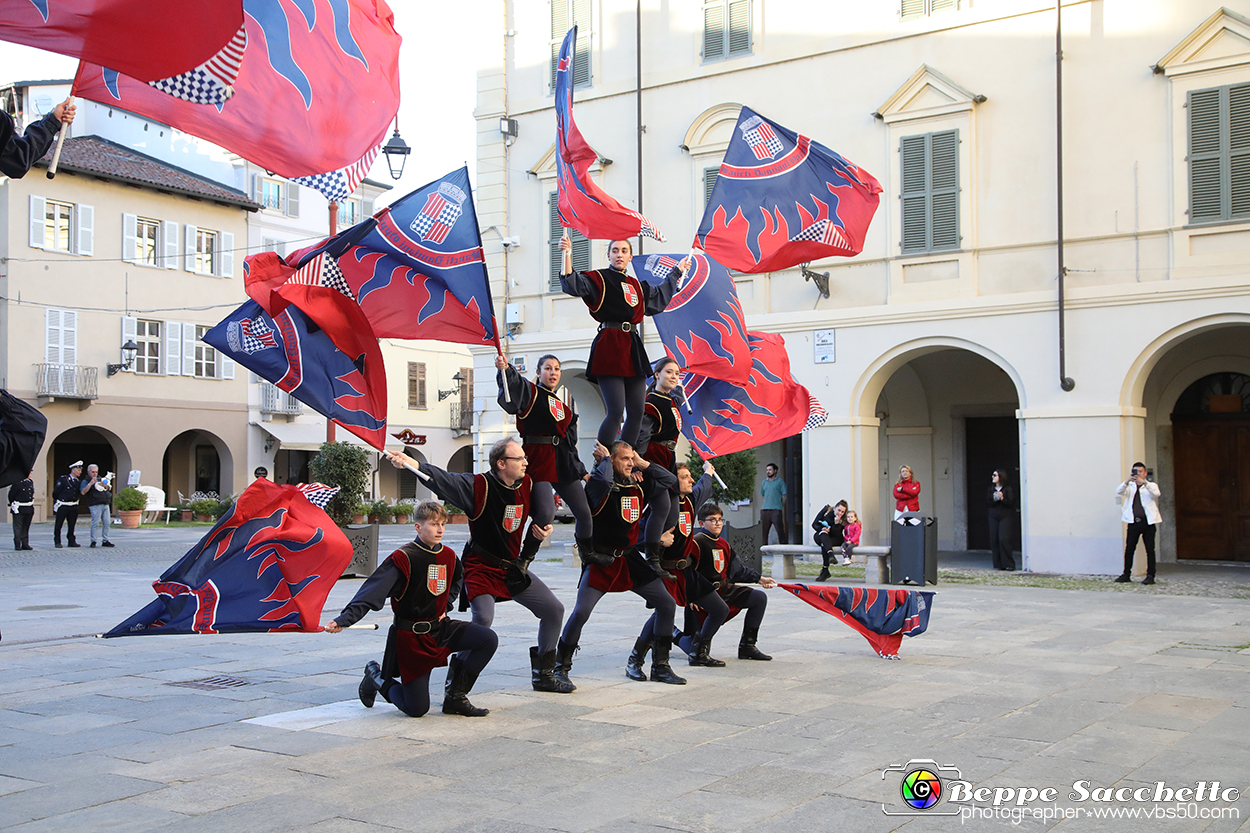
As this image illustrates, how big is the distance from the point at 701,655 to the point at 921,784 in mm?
4017

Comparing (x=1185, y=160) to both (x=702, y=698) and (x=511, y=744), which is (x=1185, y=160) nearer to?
(x=702, y=698)

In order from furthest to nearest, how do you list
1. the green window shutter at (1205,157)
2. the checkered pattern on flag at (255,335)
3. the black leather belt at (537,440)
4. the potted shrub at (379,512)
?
1. the potted shrub at (379,512)
2. the green window shutter at (1205,157)
3. the black leather belt at (537,440)
4. the checkered pattern on flag at (255,335)

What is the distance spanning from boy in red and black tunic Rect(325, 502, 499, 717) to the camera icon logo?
8.64 ft

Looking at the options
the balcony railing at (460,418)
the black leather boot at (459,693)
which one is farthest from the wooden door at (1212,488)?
the balcony railing at (460,418)

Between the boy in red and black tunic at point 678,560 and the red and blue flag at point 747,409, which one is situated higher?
the red and blue flag at point 747,409

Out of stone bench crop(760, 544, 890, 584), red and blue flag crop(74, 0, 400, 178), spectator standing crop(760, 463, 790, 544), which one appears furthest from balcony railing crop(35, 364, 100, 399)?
red and blue flag crop(74, 0, 400, 178)

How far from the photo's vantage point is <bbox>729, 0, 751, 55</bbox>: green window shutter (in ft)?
71.7

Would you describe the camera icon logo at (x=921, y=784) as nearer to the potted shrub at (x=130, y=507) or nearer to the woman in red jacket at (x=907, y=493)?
the woman in red jacket at (x=907, y=493)

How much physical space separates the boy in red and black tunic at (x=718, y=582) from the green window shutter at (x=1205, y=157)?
12104 millimetres

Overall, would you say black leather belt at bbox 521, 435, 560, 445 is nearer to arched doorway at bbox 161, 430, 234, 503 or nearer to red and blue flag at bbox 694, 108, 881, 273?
red and blue flag at bbox 694, 108, 881, 273

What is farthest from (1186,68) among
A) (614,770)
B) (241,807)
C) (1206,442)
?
(241,807)

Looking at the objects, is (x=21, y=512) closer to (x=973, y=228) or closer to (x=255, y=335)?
(x=255, y=335)

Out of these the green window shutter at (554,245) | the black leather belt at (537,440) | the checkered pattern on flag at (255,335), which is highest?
the green window shutter at (554,245)

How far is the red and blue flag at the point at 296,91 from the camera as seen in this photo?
5.54 m
